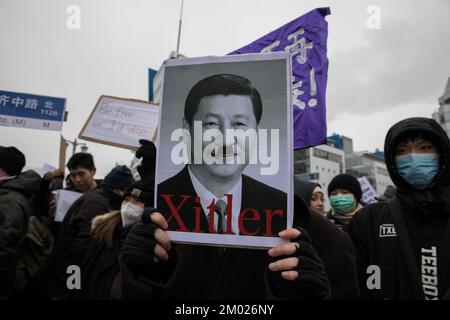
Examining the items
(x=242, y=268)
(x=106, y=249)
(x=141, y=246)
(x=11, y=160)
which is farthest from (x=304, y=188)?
(x=11, y=160)

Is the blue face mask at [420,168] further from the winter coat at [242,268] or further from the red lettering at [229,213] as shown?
the red lettering at [229,213]

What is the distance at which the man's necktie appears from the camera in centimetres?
117

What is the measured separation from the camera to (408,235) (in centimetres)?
178

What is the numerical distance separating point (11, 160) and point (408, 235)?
3.44 meters

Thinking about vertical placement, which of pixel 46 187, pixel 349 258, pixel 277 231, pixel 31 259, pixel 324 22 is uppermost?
pixel 324 22

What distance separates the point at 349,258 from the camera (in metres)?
1.40

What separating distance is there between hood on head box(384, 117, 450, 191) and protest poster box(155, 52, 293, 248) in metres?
1.09

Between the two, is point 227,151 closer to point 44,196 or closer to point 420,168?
point 420,168

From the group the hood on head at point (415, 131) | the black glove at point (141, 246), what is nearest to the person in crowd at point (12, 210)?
the black glove at point (141, 246)

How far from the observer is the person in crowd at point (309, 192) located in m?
3.54

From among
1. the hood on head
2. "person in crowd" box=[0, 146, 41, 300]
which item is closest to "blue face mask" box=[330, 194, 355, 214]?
the hood on head
